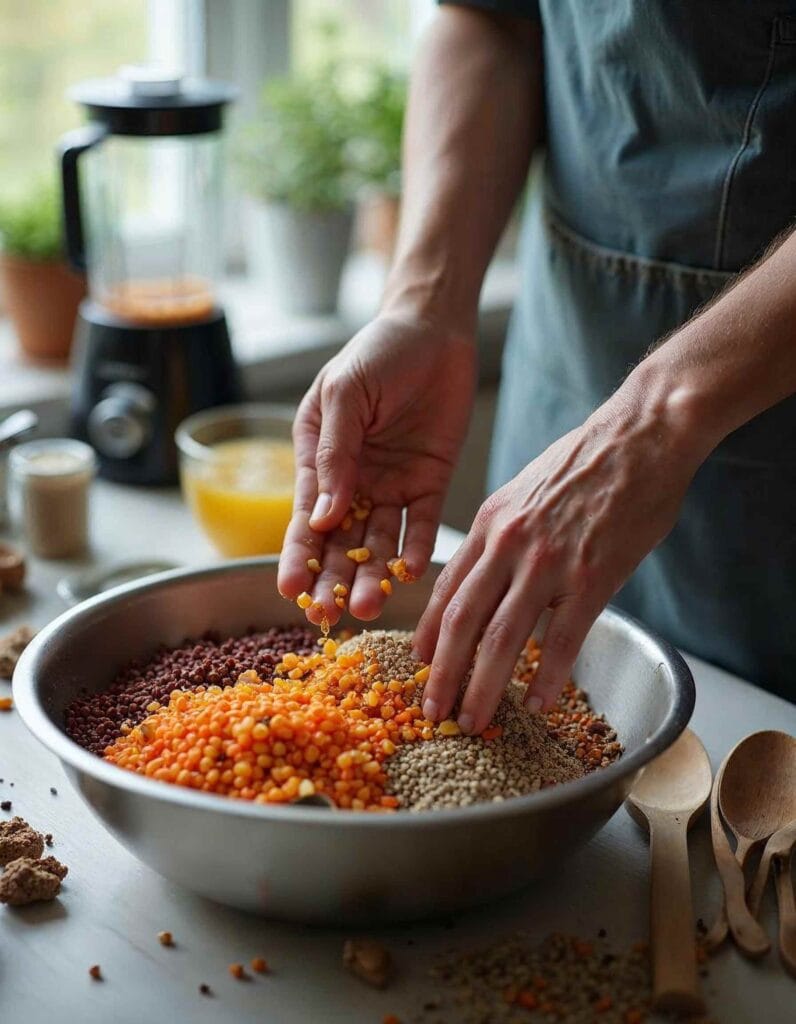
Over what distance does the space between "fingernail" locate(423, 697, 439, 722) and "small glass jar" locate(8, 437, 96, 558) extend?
81 centimetres

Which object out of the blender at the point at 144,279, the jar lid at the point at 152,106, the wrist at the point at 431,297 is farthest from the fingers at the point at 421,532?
the jar lid at the point at 152,106

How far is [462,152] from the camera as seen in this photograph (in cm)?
160

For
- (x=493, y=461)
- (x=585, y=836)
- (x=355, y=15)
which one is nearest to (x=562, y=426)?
(x=493, y=461)

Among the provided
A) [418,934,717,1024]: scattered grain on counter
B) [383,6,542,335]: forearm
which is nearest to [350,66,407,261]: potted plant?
[383,6,542,335]: forearm

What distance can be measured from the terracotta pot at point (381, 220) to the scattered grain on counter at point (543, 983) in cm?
190

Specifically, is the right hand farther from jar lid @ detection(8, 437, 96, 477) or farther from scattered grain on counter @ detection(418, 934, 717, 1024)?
jar lid @ detection(8, 437, 96, 477)

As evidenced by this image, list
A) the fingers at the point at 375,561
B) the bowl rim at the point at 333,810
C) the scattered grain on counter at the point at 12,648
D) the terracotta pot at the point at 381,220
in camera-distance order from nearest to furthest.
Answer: the bowl rim at the point at 333,810 → the fingers at the point at 375,561 → the scattered grain on counter at the point at 12,648 → the terracotta pot at the point at 381,220

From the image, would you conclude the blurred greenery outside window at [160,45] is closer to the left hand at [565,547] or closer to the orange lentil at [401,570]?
the orange lentil at [401,570]

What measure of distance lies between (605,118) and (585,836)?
34.1 inches

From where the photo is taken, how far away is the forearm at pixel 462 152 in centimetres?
→ 155

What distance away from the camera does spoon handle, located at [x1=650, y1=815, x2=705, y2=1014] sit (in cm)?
94

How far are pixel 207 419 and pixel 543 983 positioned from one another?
1083 mm

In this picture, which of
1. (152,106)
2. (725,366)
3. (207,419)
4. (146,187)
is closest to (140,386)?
(207,419)

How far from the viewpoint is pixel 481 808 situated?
911mm
